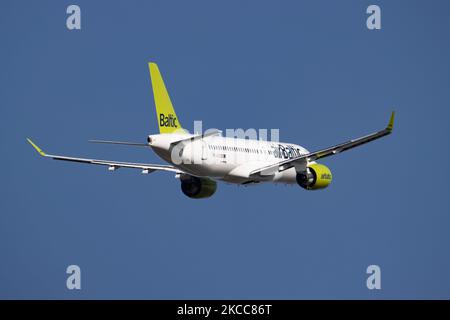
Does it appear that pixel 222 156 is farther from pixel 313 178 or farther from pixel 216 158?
pixel 313 178

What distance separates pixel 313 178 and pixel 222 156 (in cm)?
878

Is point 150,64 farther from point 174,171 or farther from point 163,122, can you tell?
point 174,171

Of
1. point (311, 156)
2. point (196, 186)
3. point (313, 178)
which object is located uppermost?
point (311, 156)

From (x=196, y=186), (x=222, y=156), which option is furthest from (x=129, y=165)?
(x=222, y=156)

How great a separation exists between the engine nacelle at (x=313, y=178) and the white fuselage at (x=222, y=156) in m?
1.39

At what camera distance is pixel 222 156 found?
83125 mm

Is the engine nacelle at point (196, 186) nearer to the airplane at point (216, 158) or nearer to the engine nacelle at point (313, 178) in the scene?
the airplane at point (216, 158)

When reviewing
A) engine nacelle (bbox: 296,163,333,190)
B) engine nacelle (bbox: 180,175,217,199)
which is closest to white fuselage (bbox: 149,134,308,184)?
engine nacelle (bbox: 296,163,333,190)

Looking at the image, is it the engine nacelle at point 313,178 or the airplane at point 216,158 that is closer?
the airplane at point 216,158

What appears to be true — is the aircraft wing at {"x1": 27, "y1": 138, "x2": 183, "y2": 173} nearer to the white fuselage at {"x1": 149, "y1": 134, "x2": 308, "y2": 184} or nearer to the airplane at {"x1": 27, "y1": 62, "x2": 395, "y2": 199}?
the airplane at {"x1": 27, "y1": 62, "x2": 395, "y2": 199}

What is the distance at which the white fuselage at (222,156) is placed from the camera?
8025cm

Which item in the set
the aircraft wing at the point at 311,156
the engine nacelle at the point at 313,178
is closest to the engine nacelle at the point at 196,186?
the aircraft wing at the point at 311,156
